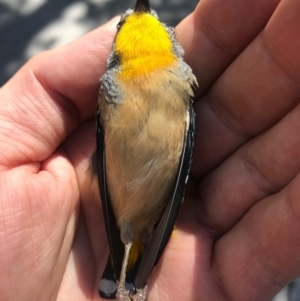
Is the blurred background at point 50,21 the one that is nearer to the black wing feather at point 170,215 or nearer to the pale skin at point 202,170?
the pale skin at point 202,170

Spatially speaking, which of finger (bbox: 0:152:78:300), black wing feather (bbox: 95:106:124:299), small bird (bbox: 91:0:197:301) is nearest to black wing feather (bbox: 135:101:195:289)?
small bird (bbox: 91:0:197:301)

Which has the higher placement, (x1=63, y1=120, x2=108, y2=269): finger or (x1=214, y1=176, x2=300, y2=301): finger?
(x1=63, y1=120, x2=108, y2=269): finger

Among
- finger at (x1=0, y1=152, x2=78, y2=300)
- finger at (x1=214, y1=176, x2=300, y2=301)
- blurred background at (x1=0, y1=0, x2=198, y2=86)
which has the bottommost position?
finger at (x1=214, y1=176, x2=300, y2=301)

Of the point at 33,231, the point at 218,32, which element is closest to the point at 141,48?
the point at 218,32

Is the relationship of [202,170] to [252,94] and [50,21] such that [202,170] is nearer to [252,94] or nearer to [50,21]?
[252,94]

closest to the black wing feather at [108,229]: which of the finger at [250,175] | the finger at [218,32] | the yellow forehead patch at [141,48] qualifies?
the yellow forehead patch at [141,48]

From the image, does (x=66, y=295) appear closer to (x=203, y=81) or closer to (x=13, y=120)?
(x=13, y=120)

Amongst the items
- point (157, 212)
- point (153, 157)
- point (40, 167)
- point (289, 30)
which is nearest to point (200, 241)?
point (157, 212)

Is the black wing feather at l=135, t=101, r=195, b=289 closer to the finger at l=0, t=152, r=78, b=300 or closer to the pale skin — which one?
the pale skin
